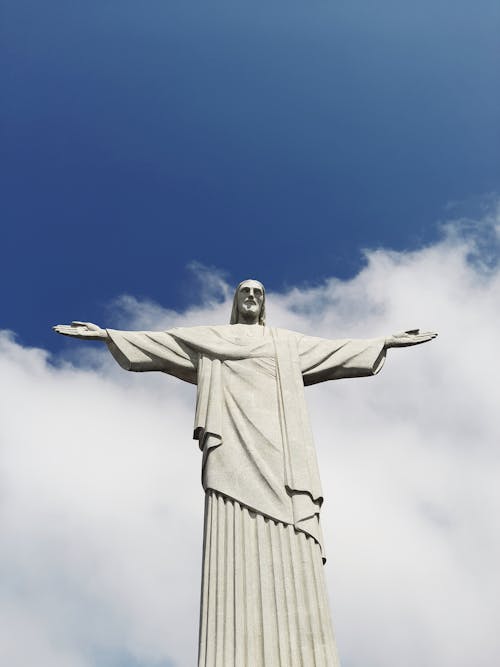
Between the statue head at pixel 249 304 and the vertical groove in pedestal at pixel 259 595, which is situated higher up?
the statue head at pixel 249 304

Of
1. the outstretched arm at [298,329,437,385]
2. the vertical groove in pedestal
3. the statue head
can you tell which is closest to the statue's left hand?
the outstretched arm at [298,329,437,385]

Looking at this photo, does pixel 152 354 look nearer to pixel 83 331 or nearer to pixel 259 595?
pixel 83 331

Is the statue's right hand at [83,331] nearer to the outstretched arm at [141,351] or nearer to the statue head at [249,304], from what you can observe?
the outstretched arm at [141,351]

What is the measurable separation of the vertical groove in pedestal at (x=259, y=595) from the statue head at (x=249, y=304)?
364 cm

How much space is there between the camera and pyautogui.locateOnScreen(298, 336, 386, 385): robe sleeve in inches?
485

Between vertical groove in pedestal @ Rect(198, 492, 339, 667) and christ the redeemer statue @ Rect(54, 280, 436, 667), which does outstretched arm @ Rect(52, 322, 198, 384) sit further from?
vertical groove in pedestal @ Rect(198, 492, 339, 667)

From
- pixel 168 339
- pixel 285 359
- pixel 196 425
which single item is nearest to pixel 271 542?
pixel 196 425

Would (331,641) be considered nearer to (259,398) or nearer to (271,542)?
(271,542)

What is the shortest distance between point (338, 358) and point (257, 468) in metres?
2.81

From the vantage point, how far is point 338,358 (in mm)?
12461

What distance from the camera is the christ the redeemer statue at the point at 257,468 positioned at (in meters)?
9.13

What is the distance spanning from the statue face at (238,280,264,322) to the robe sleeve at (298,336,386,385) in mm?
941

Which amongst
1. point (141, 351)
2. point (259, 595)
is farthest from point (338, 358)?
point (259, 595)

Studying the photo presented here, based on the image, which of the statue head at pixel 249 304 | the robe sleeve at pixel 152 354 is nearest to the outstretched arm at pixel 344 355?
the statue head at pixel 249 304
